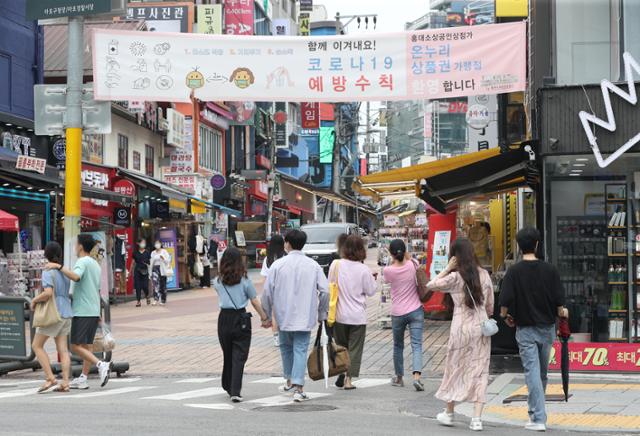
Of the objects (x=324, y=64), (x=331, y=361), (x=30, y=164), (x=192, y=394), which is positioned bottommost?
(x=192, y=394)

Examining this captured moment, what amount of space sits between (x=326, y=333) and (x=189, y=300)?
63.7 feet

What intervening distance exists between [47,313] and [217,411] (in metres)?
3.16

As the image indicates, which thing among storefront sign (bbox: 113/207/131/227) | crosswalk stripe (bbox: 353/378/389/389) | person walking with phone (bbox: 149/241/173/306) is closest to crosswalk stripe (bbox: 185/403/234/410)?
crosswalk stripe (bbox: 353/378/389/389)

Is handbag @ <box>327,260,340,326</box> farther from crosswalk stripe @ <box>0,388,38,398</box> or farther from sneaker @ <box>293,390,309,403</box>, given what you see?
crosswalk stripe @ <box>0,388,38,398</box>

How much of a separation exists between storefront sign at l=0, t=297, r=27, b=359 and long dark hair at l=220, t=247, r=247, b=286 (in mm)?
4146

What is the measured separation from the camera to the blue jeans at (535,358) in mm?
9641

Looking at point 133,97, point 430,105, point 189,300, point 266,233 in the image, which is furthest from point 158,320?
point 430,105

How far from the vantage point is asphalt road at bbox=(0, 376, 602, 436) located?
9.35 meters

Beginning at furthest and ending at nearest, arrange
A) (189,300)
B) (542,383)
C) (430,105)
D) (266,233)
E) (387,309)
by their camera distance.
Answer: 1. (430,105)
2. (266,233)
3. (189,300)
4. (387,309)
5. (542,383)

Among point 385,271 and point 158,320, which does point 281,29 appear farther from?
point 385,271

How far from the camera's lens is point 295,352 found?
11648 mm

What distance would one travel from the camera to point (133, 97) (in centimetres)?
1481

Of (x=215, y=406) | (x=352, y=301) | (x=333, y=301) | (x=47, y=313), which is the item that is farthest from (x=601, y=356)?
(x=47, y=313)

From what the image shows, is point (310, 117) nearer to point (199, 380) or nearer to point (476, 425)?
point (199, 380)
